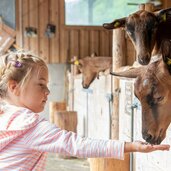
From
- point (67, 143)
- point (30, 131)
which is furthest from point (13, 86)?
point (67, 143)

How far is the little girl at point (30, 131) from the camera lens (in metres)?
1.19

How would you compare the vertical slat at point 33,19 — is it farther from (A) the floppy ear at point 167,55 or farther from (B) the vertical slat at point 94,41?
(A) the floppy ear at point 167,55

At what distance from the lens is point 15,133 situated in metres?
1.32

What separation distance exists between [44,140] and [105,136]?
308cm

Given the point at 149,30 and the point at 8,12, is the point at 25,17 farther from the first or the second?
the point at 149,30

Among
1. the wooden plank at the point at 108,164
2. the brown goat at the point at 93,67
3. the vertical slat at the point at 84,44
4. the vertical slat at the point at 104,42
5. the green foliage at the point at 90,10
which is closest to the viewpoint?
the wooden plank at the point at 108,164

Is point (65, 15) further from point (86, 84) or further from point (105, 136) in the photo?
point (105, 136)

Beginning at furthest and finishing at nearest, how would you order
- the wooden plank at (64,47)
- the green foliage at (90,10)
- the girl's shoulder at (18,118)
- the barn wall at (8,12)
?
the wooden plank at (64,47) → the green foliage at (90,10) → the barn wall at (8,12) → the girl's shoulder at (18,118)

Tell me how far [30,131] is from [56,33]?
6.97 meters

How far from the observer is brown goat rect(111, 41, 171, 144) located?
1.53 m

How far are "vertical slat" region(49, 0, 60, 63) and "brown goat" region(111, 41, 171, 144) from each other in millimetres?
6703

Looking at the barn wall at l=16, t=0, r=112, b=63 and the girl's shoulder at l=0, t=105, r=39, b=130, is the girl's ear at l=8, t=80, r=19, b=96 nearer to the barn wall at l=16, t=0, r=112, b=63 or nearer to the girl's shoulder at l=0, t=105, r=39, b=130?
the girl's shoulder at l=0, t=105, r=39, b=130

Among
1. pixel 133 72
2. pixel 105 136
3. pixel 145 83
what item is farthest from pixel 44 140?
pixel 105 136

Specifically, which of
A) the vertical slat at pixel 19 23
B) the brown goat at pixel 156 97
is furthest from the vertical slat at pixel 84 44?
the brown goat at pixel 156 97
